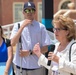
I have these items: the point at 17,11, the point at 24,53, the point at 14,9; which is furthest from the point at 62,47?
the point at 17,11

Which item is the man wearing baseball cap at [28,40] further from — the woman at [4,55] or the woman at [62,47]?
the woman at [62,47]

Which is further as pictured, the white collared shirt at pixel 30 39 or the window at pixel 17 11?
the window at pixel 17 11

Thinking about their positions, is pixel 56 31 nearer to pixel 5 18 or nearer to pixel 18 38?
pixel 18 38

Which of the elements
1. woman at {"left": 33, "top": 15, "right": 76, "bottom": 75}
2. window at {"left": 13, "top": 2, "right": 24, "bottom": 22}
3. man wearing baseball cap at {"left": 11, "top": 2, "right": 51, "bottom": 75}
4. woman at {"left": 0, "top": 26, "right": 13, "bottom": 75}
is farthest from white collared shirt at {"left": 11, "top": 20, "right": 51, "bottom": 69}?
window at {"left": 13, "top": 2, "right": 24, "bottom": 22}

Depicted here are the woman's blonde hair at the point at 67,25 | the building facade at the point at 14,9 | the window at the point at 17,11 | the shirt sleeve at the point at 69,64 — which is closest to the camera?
the shirt sleeve at the point at 69,64

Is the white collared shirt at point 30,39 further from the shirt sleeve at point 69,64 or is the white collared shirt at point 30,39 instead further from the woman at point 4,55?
the shirt sleeve at point 69,64

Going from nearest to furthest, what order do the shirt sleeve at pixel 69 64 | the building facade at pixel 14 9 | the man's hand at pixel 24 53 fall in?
the shirt sleeve at pixel 69 64 < the man's hand at pixel 24 53 < the building facade at pixel 14 9

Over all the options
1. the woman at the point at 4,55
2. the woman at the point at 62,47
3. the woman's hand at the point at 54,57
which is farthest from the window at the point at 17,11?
the woman's hand at the point at 54,57

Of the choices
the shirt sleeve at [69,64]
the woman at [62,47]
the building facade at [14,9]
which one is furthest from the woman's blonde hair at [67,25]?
the building facade at [14,9]

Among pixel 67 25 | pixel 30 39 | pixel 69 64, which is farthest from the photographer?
pixel 30 39

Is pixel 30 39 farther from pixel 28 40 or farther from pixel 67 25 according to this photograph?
pixel 67 25

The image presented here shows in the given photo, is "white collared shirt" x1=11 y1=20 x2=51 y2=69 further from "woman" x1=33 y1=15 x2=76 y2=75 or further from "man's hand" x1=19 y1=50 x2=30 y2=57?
"woman" x1=33 y1=15 x2=76 y2=75

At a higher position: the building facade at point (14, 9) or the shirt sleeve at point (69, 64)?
the shirt sleeve at point (69, 64)

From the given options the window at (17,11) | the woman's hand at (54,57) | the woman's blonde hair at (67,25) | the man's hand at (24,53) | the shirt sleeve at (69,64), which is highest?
the woman's blonde hair at (67,25)
